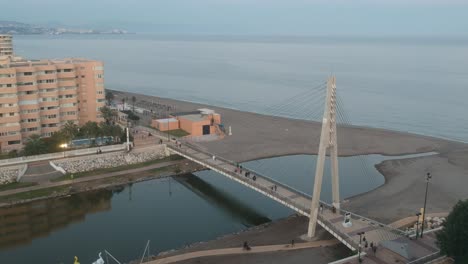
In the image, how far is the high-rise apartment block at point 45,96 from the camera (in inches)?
1864

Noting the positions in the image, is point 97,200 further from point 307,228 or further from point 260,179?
point 307,228

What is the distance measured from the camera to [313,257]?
2794 cm

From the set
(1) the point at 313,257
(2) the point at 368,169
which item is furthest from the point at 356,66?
(1) the point at 313,257

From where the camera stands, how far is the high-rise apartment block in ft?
155

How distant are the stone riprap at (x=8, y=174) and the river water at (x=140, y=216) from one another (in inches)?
200

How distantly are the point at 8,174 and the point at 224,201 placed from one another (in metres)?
20.8

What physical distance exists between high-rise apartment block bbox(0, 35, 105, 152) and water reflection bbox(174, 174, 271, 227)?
1765 centimetres

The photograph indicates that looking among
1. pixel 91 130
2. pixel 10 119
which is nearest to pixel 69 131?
pixel 91 130

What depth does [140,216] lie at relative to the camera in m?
36.4

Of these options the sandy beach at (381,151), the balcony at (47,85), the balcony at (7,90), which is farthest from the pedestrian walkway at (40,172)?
the sandy beach at (381,151)

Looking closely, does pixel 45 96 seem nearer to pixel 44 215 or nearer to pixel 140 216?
pixel 44 215

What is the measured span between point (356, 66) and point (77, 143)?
12061cm

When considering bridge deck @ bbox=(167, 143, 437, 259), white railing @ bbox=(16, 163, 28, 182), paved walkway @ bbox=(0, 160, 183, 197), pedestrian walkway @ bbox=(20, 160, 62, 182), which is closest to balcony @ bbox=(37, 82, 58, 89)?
pedestrian walkway @ bbox=(20, 160, 62, 182)

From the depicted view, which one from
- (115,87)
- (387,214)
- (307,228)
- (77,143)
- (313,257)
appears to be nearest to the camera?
(313,257)
